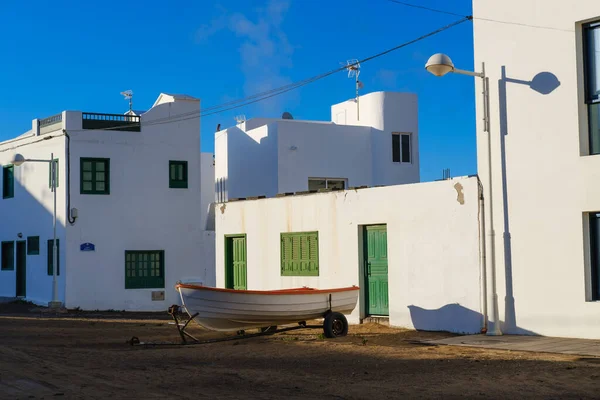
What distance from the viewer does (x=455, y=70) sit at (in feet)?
47.9

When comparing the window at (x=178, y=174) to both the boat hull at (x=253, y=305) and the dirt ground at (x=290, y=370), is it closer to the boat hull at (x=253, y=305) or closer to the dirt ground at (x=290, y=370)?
the dirt ground at (x=290, y=370)

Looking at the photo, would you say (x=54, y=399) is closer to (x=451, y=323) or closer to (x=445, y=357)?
(x=445, y=357)

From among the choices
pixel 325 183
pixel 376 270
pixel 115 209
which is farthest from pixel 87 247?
pixel 376 270

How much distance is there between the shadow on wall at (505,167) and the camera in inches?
570

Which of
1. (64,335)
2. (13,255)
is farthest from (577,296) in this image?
(13,255)

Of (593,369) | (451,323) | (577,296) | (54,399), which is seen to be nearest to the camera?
(54,399)

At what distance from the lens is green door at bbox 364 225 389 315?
17.5 m

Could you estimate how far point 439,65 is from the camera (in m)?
14.1

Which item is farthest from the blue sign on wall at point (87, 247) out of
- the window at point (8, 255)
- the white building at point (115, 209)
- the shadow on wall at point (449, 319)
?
the shadow on wall at point (449, 319)

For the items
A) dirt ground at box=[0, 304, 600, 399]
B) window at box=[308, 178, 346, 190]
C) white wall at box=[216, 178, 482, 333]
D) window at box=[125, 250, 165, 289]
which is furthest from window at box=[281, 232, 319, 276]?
window at box=[308, 178, 346, 190]

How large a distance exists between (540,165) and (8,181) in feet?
83.4

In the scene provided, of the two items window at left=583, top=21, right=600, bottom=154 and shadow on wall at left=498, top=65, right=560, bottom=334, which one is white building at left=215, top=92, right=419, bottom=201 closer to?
shadow on wall at left=498, top=65, right=560, bottom=334

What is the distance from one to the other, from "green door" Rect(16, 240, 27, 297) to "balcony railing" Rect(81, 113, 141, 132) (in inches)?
237

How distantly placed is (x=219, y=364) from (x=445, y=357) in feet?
11.2
